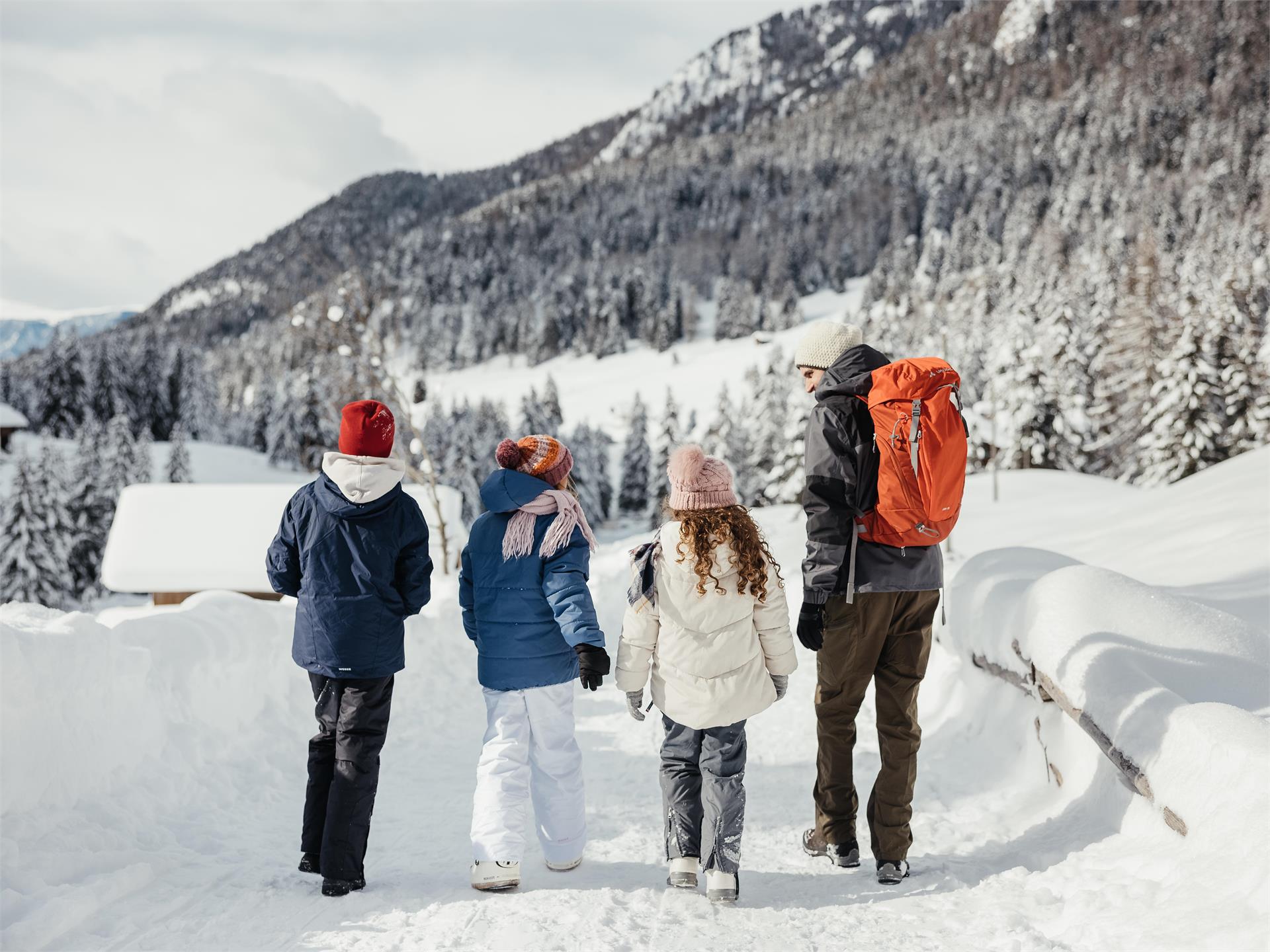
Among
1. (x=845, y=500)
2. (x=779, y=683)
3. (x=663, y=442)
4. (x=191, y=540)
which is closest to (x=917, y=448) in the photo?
(x=845, y=500)

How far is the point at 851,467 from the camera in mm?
3230

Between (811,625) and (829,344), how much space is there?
1199 mm

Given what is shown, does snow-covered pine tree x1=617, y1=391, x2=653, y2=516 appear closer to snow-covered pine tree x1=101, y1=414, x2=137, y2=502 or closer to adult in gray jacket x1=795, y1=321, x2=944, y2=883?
snow-covered pine tree x1=101, y1=414, x2=137, y2=502

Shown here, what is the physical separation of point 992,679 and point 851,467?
2692 mm

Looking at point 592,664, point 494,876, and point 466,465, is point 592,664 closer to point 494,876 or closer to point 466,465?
point 494,876

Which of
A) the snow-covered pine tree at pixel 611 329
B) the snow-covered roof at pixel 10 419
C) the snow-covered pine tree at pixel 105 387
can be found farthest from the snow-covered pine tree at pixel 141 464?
the snow-covered pine tree at pixel 611 329

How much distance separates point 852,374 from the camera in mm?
3340

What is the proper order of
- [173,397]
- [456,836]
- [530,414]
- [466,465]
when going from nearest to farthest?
1. [456,836]
2. [466,465]
3. [530,414]
4. [173,397]

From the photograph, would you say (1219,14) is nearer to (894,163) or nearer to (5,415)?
(894,163)

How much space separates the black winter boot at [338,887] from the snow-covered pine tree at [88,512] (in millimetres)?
39114

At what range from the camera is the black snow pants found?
325cm

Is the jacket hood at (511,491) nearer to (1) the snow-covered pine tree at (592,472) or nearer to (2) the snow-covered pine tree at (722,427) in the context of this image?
(1) the snow-covered pine tree at (592,472)

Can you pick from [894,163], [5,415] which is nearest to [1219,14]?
[894,163]

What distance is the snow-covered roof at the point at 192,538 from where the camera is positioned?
34.7 feet
